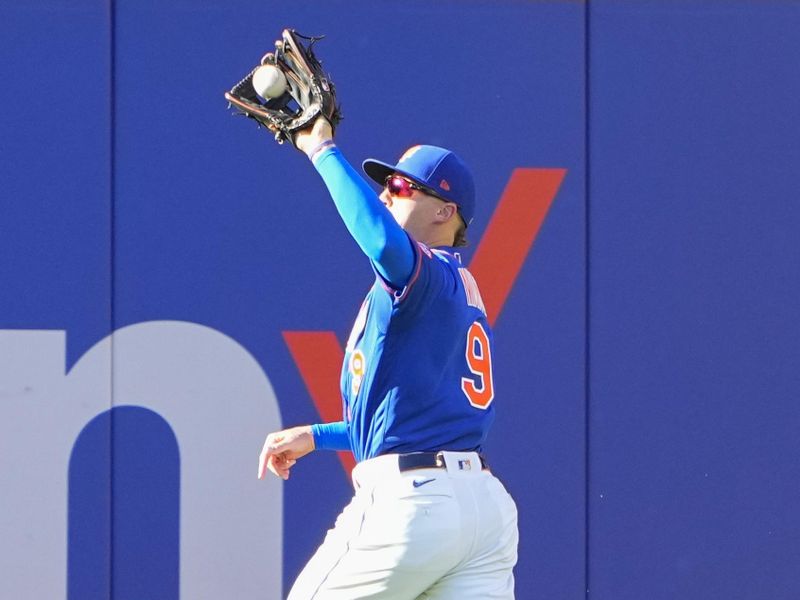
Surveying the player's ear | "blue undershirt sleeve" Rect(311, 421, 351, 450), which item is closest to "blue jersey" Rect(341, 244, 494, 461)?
the player's ear

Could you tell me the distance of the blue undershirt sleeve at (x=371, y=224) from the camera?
283 cm

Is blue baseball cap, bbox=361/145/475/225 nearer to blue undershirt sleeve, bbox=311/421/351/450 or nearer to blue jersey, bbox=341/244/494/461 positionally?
blue jersey, bbox=341/244/494/461

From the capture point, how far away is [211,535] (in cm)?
470

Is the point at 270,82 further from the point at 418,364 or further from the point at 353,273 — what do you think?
the point at 353,273

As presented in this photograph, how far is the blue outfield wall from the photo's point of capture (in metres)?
4.68

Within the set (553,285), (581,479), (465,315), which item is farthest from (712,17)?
(465,315)

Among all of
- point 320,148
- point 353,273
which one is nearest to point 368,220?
point 320,148

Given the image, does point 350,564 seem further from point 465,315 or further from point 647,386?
point 647,386

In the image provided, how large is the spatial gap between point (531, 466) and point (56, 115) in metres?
2.08

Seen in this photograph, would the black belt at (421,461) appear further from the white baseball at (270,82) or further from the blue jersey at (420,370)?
the white baseball at (270,82)

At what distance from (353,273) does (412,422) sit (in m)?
1.67

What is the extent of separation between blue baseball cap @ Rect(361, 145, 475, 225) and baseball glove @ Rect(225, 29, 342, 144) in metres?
0.29

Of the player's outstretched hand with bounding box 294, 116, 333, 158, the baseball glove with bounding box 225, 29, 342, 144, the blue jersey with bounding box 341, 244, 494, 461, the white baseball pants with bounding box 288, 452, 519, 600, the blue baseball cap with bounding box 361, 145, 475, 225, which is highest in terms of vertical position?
the baseball glove with bounding box 225, 29, 342, 144

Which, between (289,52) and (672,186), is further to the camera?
(672,186)
